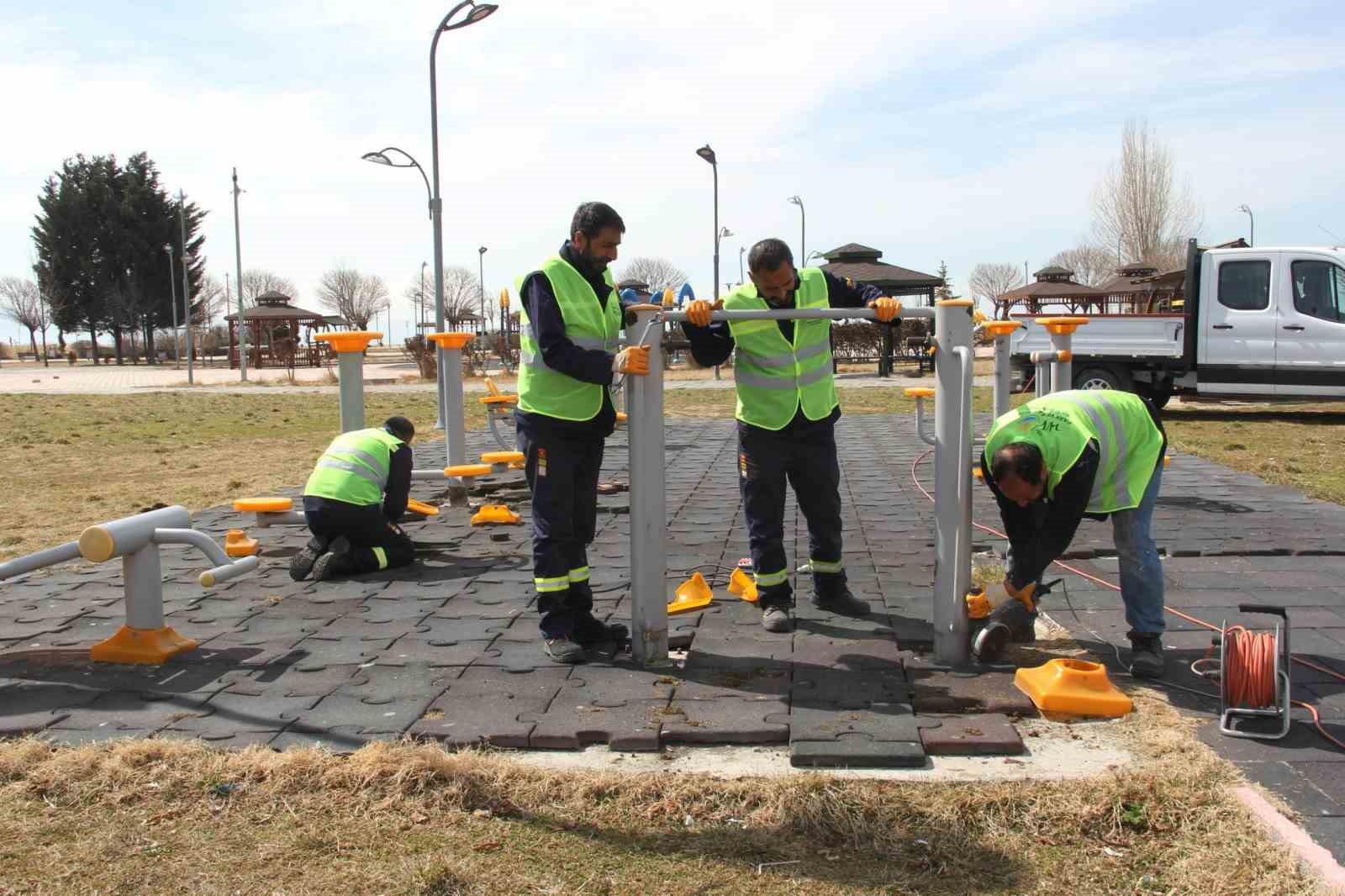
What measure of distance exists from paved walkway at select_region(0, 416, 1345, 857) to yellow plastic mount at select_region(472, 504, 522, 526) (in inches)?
17.8

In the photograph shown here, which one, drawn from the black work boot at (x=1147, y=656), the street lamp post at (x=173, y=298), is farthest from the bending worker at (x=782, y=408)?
the street lamp post at (x=173, y=298)

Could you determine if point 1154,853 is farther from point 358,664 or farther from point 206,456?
point 206,456

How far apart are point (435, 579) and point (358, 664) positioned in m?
1.59

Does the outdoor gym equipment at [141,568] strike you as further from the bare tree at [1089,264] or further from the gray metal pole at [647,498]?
the bare tree at [1089,264]

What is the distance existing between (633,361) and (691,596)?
154 cm

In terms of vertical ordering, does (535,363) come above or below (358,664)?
above

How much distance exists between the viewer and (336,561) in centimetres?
577

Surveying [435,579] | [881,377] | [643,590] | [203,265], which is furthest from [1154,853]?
[203,265]

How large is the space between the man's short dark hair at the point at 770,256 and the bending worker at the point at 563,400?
63 centimetres

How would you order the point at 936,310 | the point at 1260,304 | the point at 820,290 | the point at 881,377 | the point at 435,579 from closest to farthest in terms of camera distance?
the point at 936,310 < the point at 820,290 < the point at 435,579 < the point at 1260,304 < the point at 881,377

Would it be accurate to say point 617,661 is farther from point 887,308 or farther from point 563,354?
point 887,308

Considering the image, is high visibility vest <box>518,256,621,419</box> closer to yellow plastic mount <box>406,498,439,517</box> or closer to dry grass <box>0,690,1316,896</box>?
dry grass <box>0,690,1316,896</box>

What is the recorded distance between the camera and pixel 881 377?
2717 centimetres

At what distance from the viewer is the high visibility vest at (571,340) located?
421cm
